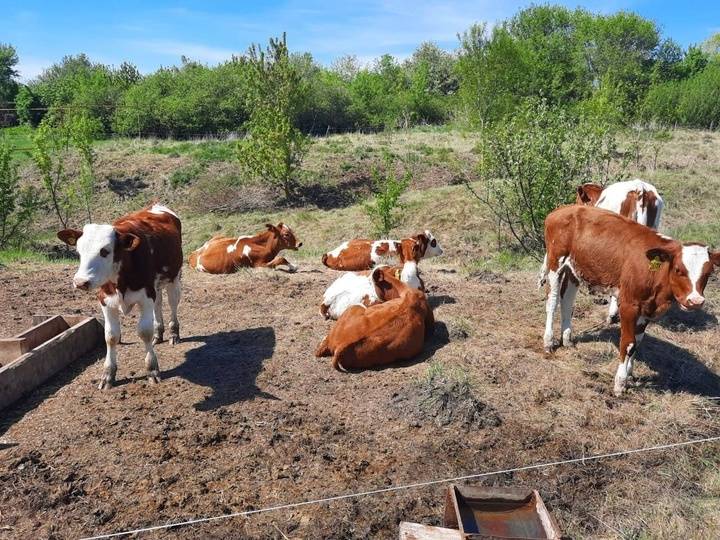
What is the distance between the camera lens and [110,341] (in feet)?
22.7

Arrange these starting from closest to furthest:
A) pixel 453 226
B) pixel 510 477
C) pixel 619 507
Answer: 1. pixel 619 507
2. pixel 510 477
3. pixel 453 226

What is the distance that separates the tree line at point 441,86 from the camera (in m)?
30.0

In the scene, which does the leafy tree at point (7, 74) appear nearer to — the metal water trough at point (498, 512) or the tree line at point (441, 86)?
the tree line at point (441, 86)

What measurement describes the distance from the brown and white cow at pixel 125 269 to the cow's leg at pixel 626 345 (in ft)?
17.5

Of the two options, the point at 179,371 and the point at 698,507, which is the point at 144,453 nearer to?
the point at 179,371

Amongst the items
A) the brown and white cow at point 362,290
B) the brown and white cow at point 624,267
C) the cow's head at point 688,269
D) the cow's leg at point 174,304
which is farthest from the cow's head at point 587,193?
the cow's leg at point 174,304

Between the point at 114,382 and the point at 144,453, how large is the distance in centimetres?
183

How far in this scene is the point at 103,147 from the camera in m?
34.4

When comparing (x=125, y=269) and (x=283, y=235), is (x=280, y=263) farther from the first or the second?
(x=125, y=269)

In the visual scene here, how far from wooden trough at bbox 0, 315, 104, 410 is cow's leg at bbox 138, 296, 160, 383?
127 cm

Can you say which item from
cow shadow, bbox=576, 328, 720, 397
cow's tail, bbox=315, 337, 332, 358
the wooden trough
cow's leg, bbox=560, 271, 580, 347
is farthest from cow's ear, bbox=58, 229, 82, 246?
cow shadow, bbox=576, 328, 720, 397

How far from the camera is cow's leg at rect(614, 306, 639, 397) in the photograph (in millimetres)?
6762

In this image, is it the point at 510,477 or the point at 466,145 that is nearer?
the point at 510,477

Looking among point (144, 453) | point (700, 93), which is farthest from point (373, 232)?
point (700, 93)
